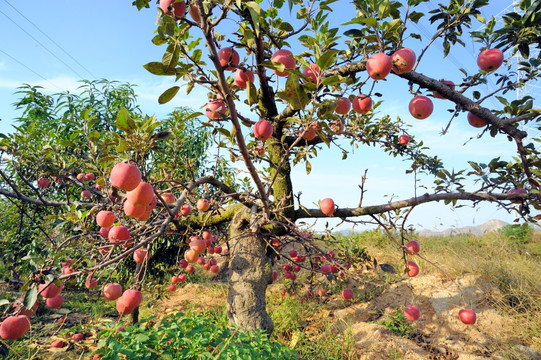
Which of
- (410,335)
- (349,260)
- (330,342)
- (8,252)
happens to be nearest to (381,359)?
(330,342)

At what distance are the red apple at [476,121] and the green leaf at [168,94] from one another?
5.97ft

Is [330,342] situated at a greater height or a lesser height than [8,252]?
lesser

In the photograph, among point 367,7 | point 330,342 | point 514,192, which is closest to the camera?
point 367,7

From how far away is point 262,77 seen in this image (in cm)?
209

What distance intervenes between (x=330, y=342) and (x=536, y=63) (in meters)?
3.31

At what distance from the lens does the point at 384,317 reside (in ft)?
14.5

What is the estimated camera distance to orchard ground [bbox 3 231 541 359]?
3.38 m

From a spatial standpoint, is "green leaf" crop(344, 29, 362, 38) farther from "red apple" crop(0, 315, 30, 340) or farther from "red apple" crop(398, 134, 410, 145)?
"red apple" crop(0, 315, 30, 340)

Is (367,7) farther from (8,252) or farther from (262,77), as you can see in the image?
(8,252)

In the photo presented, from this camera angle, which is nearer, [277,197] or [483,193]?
[483,193]

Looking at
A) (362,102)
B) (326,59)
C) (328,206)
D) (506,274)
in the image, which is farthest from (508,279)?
(326,59)

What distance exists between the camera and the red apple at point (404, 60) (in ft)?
5.02

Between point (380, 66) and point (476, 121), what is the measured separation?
94 centimetres

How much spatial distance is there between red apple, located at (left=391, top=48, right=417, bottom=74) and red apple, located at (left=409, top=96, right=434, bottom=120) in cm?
23
